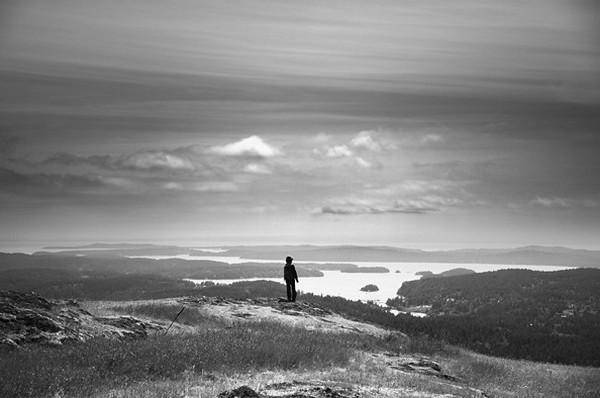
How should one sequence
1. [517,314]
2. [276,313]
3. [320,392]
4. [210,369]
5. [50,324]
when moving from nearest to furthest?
[320,392] → [210,369] → [50,324] → [276,313] → [517,314]

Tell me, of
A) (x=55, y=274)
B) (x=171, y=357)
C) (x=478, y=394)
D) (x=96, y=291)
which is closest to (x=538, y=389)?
(x=478, y=394)

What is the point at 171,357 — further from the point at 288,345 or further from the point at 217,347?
the point at 288,345

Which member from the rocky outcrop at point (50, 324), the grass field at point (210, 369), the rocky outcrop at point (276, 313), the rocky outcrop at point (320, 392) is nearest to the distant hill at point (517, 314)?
the rocky outcrop at point (276, 313)

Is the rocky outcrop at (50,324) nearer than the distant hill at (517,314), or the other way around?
the rocky outcrop at (50,324)

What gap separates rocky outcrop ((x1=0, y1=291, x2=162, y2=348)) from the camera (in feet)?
50.8

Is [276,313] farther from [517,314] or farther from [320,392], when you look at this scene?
[517,314]

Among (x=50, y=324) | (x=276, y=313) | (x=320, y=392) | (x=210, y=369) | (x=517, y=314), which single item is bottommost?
(x=517, y=314)

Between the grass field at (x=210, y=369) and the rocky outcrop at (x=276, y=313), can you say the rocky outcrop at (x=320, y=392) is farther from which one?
the rocky outcrop at (x=276, y=313)

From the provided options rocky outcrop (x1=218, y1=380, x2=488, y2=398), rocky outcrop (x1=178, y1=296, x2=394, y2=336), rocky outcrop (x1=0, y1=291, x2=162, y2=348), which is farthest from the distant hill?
rocky outcrop (x1=218, y1=380, x2=488, y2=398)

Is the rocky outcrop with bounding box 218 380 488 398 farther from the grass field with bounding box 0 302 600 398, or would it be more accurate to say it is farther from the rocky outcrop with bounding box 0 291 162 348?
the rocky outcrop with bounding box 0 291 162 348

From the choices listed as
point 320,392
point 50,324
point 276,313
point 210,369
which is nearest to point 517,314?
point 276,313

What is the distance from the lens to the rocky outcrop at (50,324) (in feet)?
50.8

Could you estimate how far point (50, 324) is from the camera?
1650 centimetres

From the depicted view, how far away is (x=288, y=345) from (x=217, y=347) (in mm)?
3084
